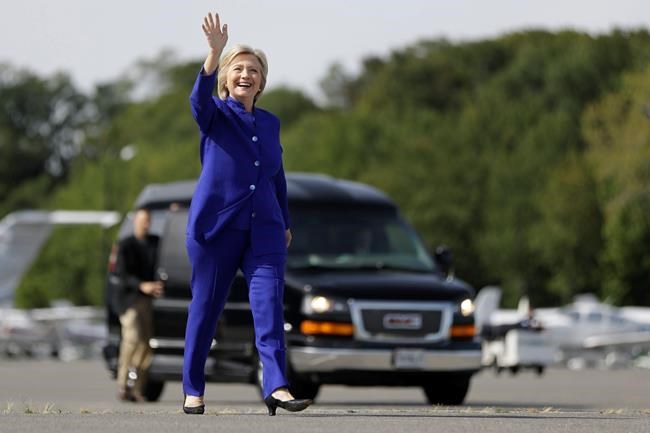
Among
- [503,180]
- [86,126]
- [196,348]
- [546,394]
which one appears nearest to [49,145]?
[86,126]

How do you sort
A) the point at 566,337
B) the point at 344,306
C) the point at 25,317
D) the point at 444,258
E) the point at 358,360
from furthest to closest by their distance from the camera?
the point at 25,317
the point at 566,337
the point at 444,258
the point at 344,306
the point at 358,360

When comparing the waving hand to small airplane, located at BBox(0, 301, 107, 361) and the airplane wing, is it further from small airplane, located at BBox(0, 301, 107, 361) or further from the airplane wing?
small airplane, located at BBox(0, 301, 107, 361)

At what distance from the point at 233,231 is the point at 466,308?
7.38 m

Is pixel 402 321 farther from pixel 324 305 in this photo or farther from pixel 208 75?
pixel 208 75

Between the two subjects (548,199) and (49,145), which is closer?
(548,199)

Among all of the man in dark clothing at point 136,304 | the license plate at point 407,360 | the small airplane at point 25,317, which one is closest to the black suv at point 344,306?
the license plate at point 407,360

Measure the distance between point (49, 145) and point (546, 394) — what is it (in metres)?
110

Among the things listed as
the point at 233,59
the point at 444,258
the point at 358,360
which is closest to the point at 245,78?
the point at 233,59

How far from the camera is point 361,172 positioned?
302 ft

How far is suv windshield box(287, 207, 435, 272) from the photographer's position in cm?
1845

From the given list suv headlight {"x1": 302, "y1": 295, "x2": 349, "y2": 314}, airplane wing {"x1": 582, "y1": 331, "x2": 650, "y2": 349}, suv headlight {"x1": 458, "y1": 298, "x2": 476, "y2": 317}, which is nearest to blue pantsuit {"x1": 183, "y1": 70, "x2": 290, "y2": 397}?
suv headlight {"x1": 302, "y1": 295, "x2": 349, "y2": 314}

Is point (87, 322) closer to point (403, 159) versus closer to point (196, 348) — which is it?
point (403, 159)

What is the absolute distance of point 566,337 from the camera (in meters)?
61.7

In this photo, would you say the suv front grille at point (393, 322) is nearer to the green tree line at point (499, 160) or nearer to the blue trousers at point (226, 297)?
the blue trousers at point (226, 297)
